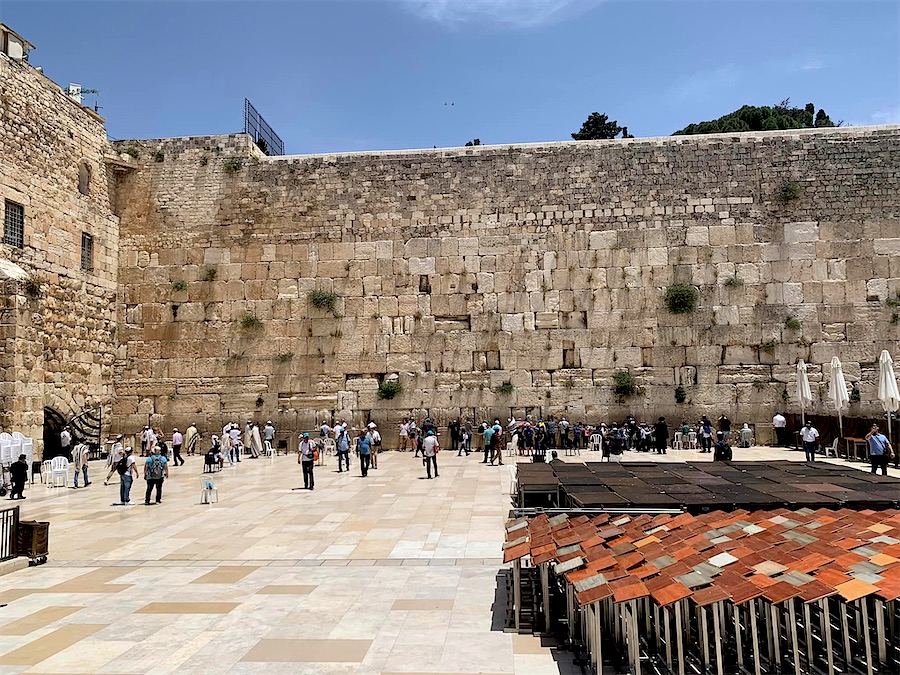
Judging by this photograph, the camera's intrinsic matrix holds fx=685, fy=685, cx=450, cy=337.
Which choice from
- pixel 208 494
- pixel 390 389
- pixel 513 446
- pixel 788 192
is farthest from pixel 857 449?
pixel 208 494

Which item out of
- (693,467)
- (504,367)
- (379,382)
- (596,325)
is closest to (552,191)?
(596,325)

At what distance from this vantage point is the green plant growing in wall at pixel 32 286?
14.7 metres

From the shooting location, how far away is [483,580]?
243 inches

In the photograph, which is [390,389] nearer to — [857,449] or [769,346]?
[769,346]

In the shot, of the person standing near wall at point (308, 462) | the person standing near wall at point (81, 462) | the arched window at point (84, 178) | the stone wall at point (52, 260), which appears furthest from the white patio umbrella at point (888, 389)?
the arched window at point (84, 178)

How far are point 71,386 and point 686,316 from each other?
15327 millimetres

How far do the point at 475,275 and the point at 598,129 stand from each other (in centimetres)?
2210

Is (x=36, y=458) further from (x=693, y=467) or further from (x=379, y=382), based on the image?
(x=693, y=467)

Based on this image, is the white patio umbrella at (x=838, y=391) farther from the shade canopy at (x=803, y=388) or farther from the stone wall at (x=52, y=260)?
the stone wall at (x=52, y=260)

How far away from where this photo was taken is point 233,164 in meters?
18.8

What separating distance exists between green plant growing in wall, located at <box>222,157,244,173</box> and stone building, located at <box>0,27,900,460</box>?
0.06 metres

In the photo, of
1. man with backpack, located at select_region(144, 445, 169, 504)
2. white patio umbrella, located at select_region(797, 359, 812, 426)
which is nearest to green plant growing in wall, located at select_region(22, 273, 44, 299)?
man with backpack, located at select_region(144, 445, 169, 504)

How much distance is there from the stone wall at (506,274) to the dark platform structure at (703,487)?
26.3 ft

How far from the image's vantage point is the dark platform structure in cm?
653
